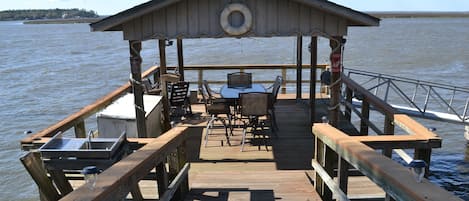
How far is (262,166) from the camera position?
529 cm

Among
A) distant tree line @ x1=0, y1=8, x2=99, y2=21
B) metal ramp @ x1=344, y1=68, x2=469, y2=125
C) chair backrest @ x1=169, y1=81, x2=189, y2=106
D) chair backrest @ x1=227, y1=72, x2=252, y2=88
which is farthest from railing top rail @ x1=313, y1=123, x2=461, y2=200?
distant tree line @ x1=0, y1=8, x2=99, y2=21

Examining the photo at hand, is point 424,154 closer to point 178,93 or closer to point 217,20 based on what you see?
point 217,20

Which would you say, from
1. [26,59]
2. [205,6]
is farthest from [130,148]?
[26,59]

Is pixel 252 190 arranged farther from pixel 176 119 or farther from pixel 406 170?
pixel 176 119

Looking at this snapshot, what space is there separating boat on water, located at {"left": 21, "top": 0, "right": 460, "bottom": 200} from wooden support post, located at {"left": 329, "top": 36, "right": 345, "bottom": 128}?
0.01 metres

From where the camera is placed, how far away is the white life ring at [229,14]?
503 centimetres

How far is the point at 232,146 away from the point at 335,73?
173 centimetres

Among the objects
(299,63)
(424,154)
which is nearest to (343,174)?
(424,154)

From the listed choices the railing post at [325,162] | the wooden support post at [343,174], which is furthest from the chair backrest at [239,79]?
the wooden support post at [343,174]

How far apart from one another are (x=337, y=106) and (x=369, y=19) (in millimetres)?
1188

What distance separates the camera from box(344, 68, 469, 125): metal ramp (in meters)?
9.48

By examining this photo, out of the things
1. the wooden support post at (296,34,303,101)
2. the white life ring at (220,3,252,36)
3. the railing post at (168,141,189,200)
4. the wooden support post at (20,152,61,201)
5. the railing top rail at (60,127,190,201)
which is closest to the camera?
the railing top rail at (60,127,190,201)

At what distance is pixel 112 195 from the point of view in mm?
2092

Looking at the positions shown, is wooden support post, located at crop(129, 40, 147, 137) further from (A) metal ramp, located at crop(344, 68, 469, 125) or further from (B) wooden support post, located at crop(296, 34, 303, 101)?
(A) metal ramp, located at crop(344, 68, 469, 125)
